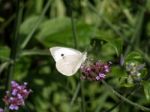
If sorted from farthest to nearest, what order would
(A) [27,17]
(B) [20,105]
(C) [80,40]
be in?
(A) [27,17] < (C) [80,40] < (B) [20,105]

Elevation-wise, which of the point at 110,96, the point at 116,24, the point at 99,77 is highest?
the point at 99,77

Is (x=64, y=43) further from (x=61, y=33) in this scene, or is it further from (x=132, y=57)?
(x=132, y=57)

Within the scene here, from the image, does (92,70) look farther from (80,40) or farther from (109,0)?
(109,0)

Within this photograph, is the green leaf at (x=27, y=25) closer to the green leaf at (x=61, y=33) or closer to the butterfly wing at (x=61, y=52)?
the green leaf at (x=61, y=33)

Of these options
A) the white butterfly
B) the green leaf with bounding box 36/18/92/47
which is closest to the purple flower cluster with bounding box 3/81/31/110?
the white butterfly

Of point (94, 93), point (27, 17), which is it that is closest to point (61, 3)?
point (27, 17)

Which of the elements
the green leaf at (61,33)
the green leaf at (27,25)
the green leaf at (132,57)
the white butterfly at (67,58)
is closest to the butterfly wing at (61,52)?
the white butterfly at (67,58)

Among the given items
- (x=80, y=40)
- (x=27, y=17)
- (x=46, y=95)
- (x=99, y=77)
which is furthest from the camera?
(x=27, y=17)
